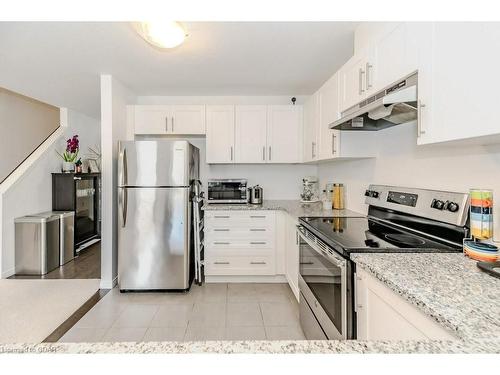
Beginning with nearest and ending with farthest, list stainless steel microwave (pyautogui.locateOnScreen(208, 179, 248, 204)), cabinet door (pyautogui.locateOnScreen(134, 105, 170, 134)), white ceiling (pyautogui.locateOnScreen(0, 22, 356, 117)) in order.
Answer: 1. white ceiling (pyautogui.locateOnScreen(0, 22, 356, 117))
2. cabinet door (pyautogui.locateOnScreen(134, 105, 170, 134))
3. stainless steel microwave (pyautogui.locateOnScreen(208, 179, 248, 204))

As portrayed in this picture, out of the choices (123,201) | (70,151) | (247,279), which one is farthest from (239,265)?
(70,151)

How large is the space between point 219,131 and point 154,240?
1.54 metres

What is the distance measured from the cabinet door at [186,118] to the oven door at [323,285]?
2.02 metres

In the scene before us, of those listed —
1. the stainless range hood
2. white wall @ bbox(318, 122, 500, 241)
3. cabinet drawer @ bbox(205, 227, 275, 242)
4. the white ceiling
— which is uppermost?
the white ceiling

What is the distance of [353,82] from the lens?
192cm

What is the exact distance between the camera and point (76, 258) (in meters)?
4.06

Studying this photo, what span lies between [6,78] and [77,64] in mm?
1076

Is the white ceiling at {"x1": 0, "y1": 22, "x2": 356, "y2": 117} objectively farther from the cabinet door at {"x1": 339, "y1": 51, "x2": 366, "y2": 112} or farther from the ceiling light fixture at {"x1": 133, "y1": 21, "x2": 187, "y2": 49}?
the cabinet door at {"x1": 339, "y1": 51, "x2": 366, "y2": 112}

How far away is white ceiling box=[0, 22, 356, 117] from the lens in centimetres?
207

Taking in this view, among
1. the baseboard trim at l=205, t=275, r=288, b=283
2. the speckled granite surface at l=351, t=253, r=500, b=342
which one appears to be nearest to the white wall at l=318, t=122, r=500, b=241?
the speckled granite surface at l=351, t=253, r=500, b=342

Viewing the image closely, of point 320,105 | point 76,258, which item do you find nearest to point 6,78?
point 76,258

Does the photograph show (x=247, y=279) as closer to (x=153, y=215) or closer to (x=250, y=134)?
(x=153, y=215)

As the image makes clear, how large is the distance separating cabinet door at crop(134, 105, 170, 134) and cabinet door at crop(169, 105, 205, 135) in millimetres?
87

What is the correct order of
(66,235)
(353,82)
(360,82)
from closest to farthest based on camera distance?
(360,82) < (353,82) < (66,235)
